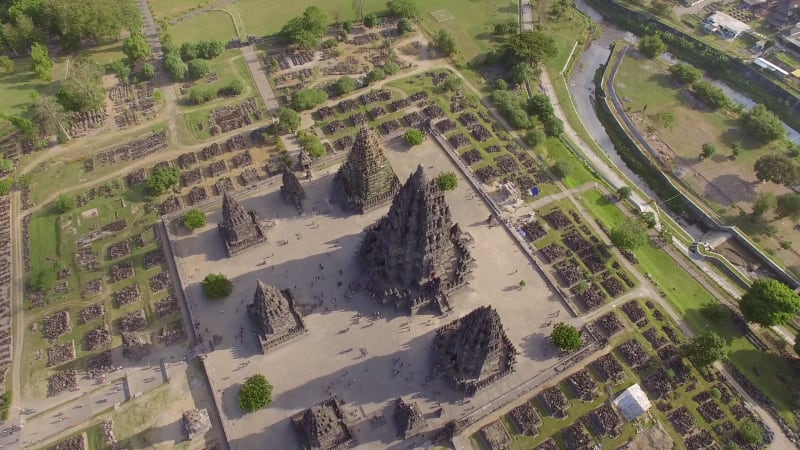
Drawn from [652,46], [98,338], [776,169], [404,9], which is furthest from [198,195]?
[652,46]

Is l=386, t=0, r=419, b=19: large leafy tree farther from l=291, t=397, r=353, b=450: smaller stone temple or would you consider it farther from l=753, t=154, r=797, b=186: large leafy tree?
l=291, t=397, r=353, b=450: smaller stone temple

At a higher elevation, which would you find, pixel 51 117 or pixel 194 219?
pixel 51 117

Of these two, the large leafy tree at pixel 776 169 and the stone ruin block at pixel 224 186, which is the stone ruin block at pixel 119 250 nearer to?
the stone ruin block at pixel 224 186

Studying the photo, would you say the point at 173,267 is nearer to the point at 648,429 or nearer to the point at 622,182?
the point at 648,429

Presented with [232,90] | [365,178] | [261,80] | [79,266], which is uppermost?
[261,80]

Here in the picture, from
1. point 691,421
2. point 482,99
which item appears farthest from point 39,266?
point 691,421

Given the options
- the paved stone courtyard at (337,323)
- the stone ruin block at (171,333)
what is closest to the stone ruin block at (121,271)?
the paved stone courtyard at (337,323)

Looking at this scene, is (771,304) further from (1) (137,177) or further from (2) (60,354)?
(1) (137,177)
